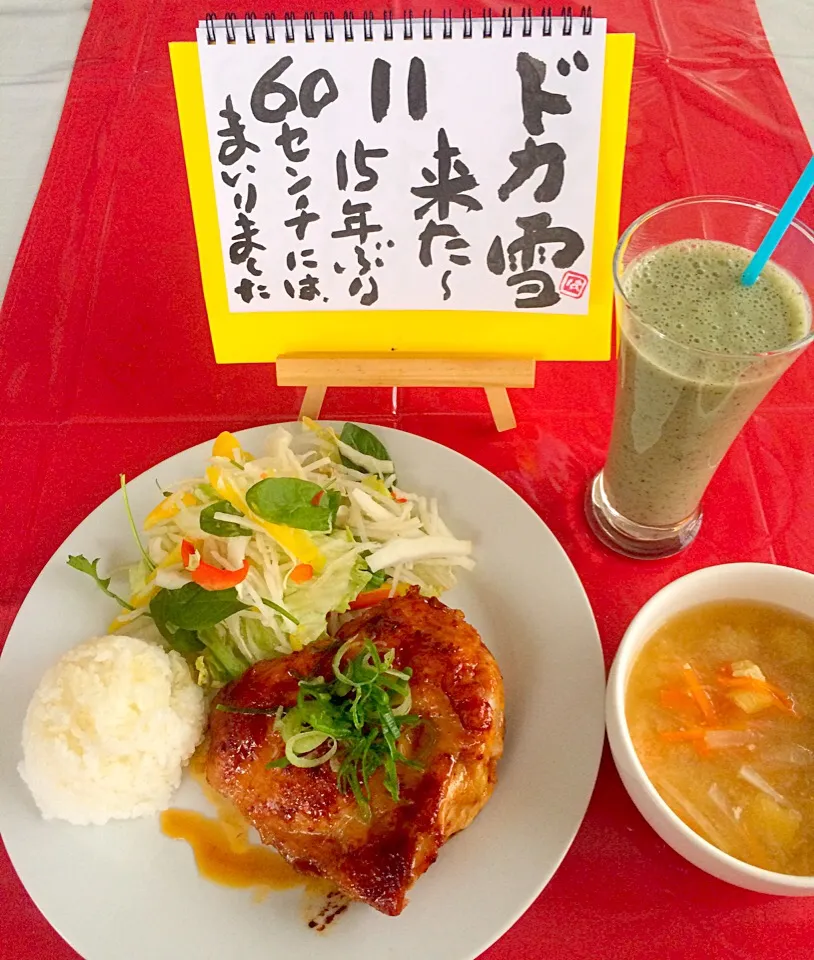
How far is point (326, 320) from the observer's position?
240 centimetres

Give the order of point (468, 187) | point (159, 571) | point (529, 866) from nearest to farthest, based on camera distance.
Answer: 1. point (529, 866)
2. point (468, 187)
3. point (159, 571)

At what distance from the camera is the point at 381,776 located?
75.7 inches

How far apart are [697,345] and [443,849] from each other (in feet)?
4.35

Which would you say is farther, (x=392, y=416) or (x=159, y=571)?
(x=392, y=416)

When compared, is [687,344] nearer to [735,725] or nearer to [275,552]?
[735,725]

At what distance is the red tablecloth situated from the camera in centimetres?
200

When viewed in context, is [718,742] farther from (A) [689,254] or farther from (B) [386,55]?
(B) [386,55]

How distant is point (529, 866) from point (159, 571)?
1200 mm

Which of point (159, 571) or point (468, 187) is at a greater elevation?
point (468, 187)

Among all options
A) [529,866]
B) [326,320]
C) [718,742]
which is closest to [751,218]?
[326,320]

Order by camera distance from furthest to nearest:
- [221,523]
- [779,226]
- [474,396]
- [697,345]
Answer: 1. [474,396]
2. [221,523]
3. [697,345]
4. [779,226]

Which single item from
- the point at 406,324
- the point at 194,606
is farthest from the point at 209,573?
the point at 406,324

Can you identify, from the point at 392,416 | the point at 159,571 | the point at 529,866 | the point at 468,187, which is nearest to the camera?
the point at 529,866

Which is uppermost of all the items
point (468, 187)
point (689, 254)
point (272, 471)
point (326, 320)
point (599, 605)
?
point (468, 187)
